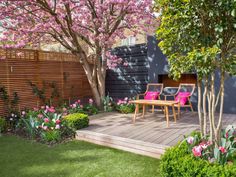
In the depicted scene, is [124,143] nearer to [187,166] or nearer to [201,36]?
[187,166]

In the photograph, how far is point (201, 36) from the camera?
7.92ft

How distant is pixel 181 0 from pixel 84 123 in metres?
3.45

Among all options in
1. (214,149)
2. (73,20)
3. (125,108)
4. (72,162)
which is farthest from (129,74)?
(214,149)

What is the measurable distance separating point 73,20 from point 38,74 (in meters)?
2.00

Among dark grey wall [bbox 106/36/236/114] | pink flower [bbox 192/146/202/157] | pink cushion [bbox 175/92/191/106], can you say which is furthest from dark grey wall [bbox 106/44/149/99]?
pink flower [bbox 192/146/202/157]

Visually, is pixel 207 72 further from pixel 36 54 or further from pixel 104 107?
pixel 36 54

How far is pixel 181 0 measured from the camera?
2.34 m

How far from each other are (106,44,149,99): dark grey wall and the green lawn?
410 centimetres

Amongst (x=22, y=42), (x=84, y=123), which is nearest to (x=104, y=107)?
(x=84, y=123)

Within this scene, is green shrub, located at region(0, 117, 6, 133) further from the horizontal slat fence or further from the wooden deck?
the wooden deck

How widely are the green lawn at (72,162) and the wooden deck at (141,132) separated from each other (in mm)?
162

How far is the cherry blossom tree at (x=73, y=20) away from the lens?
5.68 metres

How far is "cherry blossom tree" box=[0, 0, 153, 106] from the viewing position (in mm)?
5680

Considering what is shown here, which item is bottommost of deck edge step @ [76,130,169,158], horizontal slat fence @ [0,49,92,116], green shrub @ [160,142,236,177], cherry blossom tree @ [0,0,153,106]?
deck edge step @ [76,130,169,158]
